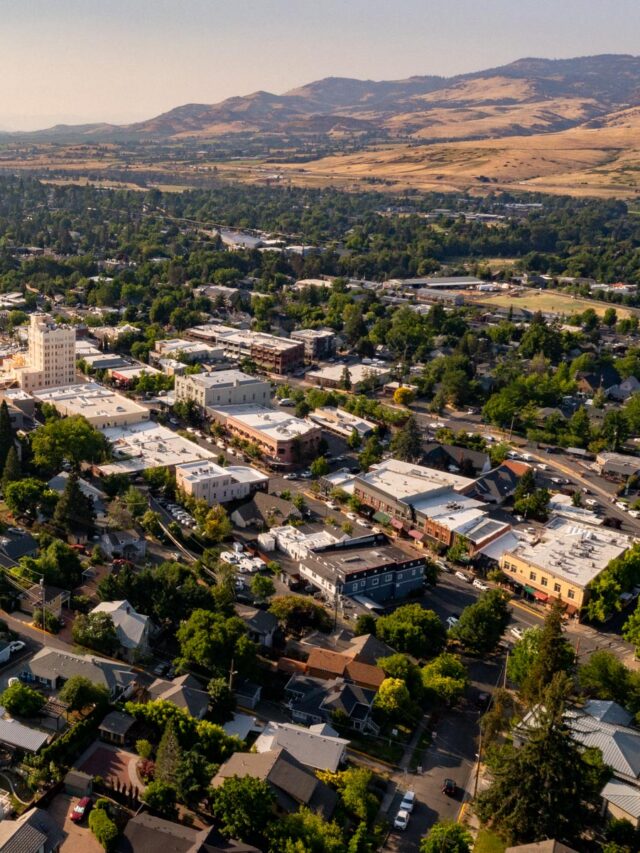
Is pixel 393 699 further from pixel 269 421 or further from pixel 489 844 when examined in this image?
pixel 269 421

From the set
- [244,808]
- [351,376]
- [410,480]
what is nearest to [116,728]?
[244,808]

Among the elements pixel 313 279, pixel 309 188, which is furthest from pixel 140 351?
pixel 309 188

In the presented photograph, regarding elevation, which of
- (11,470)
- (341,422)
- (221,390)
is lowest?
(341,422)

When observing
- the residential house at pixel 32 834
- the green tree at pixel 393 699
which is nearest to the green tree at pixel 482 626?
the green tree at pixel 393 699

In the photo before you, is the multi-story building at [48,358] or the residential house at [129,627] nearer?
the residential house at [129,627]

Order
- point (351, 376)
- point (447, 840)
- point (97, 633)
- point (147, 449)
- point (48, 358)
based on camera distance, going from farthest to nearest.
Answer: point (351, 376) < point (48, 358) < point (147, 449) < point (97, 633) < point (447, 840)

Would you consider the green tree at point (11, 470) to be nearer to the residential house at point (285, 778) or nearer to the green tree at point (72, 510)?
the green tree at point (72, 510)

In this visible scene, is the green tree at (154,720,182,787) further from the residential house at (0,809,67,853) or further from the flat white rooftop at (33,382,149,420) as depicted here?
the flat white rooftop at (33,382,149,420)

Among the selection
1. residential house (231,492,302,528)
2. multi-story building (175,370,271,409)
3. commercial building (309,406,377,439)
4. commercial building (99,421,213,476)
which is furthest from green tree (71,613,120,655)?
multi-story building (175,370,271,409)
